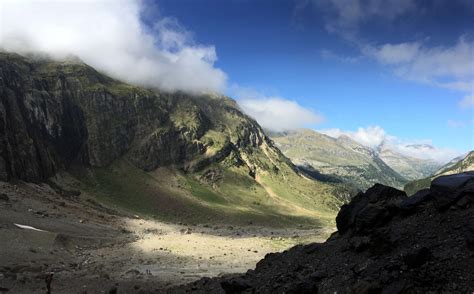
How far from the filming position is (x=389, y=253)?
71.2ft

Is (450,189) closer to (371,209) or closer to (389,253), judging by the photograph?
(389,253)

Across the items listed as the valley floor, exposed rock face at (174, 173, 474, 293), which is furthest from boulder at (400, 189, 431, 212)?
the valley floor

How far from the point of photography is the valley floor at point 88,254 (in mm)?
37875

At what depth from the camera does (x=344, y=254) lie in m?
24.6

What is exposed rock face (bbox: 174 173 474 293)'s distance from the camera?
18.1m

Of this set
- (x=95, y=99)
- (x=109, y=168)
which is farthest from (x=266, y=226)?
(x=95, y=99)

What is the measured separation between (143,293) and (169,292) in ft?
9.76

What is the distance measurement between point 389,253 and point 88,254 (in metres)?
45.6

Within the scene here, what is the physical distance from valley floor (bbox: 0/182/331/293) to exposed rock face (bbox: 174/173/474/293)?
13703 millimetres

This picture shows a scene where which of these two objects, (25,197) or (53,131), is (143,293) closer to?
(25,197)

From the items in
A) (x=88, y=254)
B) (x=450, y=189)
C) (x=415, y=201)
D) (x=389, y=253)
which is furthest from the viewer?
(x=88, y=254)

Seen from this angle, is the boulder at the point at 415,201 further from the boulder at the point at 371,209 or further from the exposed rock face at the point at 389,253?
the boulder at the point at 371,209

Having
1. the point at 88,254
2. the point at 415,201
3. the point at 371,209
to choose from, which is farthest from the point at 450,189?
the point at 88,254

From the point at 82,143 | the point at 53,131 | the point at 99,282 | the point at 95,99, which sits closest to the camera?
the point at 99,282
